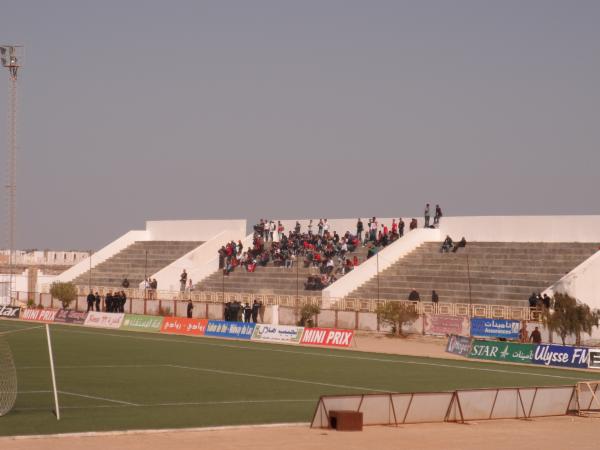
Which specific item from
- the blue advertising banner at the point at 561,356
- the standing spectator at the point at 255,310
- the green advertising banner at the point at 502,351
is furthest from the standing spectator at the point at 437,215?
the blue advertising banner at the point at 561,356

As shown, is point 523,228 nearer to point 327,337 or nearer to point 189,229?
point 327,337

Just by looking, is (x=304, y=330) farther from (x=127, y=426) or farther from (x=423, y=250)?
(x=127, y=426)

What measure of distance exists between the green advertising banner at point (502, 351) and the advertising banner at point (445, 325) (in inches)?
207

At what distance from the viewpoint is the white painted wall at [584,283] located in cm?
5428

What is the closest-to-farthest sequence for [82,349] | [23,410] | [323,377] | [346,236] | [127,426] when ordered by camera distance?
[127,426] < [23,410] < [323,377] < [82,349] < [346,236]

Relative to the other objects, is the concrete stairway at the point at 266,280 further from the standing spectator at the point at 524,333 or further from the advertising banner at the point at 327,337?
the standing spectator at the point at 524,333

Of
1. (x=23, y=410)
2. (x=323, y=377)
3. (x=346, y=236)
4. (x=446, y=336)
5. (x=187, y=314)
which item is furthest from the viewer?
(x=346, y=236)

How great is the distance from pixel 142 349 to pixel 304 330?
26.0ft

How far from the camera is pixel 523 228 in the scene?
Result: 65250 mm

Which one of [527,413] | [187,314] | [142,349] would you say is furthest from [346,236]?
[527,413]

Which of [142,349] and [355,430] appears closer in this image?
[355,430]

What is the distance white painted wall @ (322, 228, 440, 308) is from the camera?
6362 centimetres

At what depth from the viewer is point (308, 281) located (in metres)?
67.4

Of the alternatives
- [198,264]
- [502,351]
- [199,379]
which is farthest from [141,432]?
[198,264]
